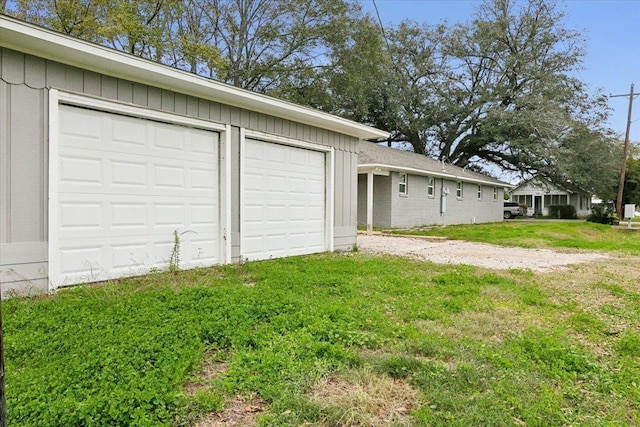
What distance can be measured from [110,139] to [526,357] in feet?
17.4

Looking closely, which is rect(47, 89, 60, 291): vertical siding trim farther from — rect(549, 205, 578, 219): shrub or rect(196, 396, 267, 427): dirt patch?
rect(549, 205, 578, 219): shrub

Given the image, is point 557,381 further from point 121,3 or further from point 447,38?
point 447,38

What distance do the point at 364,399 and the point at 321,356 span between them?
0.66m

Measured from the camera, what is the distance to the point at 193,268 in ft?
21.0

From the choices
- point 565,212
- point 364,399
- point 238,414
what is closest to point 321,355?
point 364,399

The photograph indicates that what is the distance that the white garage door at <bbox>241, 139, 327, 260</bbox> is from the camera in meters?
7.22

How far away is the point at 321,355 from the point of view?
2967mm

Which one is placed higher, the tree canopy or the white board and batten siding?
the tree canopy

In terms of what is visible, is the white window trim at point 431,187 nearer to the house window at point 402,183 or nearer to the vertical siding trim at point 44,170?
the house window at point 402,183

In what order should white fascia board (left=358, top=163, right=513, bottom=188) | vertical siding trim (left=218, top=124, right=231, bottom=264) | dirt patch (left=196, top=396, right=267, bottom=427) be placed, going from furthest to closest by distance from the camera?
white fascia board (left=358, top=163, right=513, bottom=188) → vertical siding trim (left=218, top=124, right=231, bottom=264) → dirt patch (left=196, top=396, right=267, bottom=427)

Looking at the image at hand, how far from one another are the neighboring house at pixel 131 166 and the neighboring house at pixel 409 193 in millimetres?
7044

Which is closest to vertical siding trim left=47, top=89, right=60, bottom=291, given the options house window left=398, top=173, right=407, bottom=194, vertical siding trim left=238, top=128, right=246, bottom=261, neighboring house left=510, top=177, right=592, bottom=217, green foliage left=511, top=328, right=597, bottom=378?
vertical siding trim left=238, top=128, right=246, bottom=261

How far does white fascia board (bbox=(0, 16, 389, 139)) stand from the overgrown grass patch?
2.73m

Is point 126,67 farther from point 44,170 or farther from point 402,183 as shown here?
point 402,183
